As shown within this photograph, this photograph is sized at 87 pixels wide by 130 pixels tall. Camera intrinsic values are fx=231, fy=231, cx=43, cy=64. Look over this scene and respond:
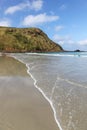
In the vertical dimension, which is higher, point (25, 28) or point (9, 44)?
point (25, 28)

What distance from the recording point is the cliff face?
4387 inches

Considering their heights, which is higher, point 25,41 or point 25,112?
point 25,41

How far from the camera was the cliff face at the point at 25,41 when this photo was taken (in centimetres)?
11144

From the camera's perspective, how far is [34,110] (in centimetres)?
670

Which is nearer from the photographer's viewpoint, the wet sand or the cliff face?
the wet sand

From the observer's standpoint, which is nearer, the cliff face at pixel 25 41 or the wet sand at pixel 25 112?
the wet sand at pixel 25 112

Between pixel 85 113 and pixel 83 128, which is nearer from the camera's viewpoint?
pixel 83 128

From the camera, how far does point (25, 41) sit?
118500mm

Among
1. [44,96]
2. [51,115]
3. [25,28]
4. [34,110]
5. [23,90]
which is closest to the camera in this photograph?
[51,115]

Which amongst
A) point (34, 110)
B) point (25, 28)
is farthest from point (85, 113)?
point (25, 28)

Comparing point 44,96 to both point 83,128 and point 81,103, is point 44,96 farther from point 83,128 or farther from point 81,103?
point 83,128

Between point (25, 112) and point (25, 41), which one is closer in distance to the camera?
point (25, 112)

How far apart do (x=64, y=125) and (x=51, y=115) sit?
812 millimetres

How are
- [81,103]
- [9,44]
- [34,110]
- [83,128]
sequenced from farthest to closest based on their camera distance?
[9,44] → [81,103] → [34,110] → [83,128]
